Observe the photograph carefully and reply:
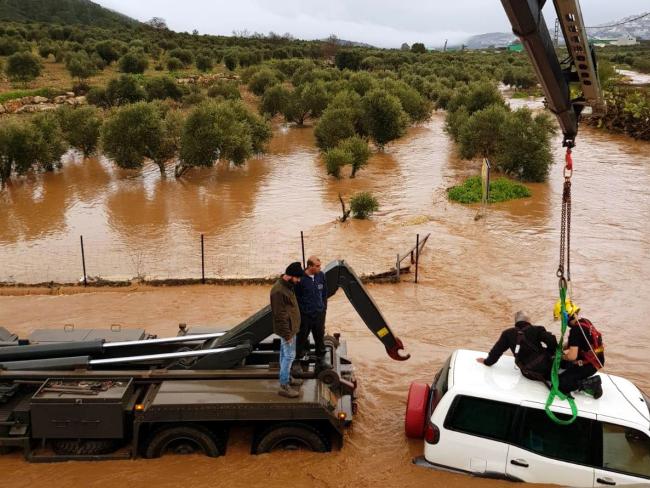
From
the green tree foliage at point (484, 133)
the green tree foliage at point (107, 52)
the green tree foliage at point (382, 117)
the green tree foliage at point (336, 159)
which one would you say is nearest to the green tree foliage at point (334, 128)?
the green tree foliage at point (382, 117)

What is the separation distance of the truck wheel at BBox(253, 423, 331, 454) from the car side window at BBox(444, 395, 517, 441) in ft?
5.45

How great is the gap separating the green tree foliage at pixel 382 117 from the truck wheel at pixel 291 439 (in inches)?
1133

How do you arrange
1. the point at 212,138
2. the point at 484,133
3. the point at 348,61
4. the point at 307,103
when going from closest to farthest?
the point at 212,138 < the point at 484,133 < the point at 307,103 < the point at 348,61

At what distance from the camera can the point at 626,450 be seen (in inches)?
238

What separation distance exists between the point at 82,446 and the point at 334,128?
2708 centimetres

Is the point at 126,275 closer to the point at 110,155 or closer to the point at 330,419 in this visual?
the point at 330,419

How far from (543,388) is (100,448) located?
207 inches

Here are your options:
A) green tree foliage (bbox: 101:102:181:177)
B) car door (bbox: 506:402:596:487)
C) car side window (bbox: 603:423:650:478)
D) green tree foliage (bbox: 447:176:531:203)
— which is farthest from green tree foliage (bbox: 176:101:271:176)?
car side window (bbox: 603:423:650:478)

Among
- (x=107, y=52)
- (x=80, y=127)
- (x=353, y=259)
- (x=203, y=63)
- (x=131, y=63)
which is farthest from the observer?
(x=203, y=63)

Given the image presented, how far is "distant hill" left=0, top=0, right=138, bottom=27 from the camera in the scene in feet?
305

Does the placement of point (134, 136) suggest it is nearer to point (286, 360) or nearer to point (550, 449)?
point (286, 360)

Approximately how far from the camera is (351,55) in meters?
80.4

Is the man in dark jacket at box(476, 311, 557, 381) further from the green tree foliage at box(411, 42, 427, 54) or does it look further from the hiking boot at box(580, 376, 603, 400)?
the green tree foliage at box(411, 42, 427, 54)

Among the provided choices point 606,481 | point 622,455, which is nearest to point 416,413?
point 606,481
